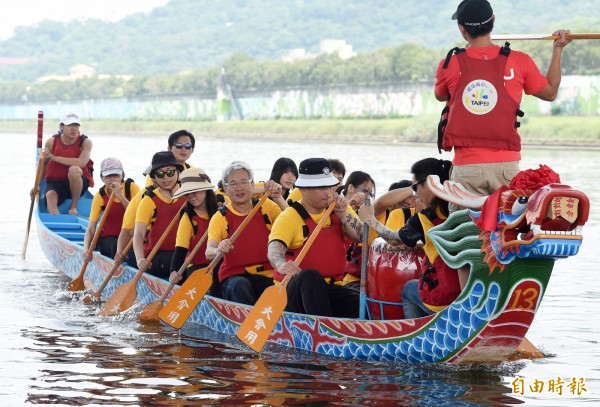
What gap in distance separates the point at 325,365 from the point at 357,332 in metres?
0.33

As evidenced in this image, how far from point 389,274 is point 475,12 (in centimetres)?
191

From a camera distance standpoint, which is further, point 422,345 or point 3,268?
point 3,268

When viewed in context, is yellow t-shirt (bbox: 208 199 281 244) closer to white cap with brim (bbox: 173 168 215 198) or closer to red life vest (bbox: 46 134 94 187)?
white cap with brim (bbox: 173 168 215 198)

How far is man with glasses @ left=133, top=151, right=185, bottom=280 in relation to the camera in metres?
10.1

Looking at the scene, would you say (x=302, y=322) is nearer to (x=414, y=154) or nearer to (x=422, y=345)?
(x=422, y=345)

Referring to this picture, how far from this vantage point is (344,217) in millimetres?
8008

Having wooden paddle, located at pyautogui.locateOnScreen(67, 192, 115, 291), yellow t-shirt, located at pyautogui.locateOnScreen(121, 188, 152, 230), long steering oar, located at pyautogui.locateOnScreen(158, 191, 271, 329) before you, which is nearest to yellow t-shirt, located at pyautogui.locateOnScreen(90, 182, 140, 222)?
wooden paddle, located at pyautogui.locateOnScreen(67, 192, 115, 291)

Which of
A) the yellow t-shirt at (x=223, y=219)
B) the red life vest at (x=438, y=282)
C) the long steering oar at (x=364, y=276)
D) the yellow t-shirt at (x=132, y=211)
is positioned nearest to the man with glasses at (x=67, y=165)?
the yellow t-shirt at (x=132, y=211)

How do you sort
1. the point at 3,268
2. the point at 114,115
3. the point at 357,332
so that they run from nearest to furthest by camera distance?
1. the point at 357,332
2. the point at 3,268
3. the point at 114,115

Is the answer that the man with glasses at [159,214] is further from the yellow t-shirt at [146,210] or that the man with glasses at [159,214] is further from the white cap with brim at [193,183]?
the white cap with brim at [193,183]

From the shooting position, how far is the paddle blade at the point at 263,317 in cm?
791

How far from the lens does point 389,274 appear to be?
24.6 ft

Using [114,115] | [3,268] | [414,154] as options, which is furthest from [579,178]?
[114,115]

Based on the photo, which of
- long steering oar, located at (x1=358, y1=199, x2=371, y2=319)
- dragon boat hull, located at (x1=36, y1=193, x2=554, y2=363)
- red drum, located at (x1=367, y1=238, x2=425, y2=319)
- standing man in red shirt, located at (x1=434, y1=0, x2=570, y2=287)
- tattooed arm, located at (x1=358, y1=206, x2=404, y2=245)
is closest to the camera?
dragon boat hull, located at (x1=36, y1=193, x2=554, y2=363)
